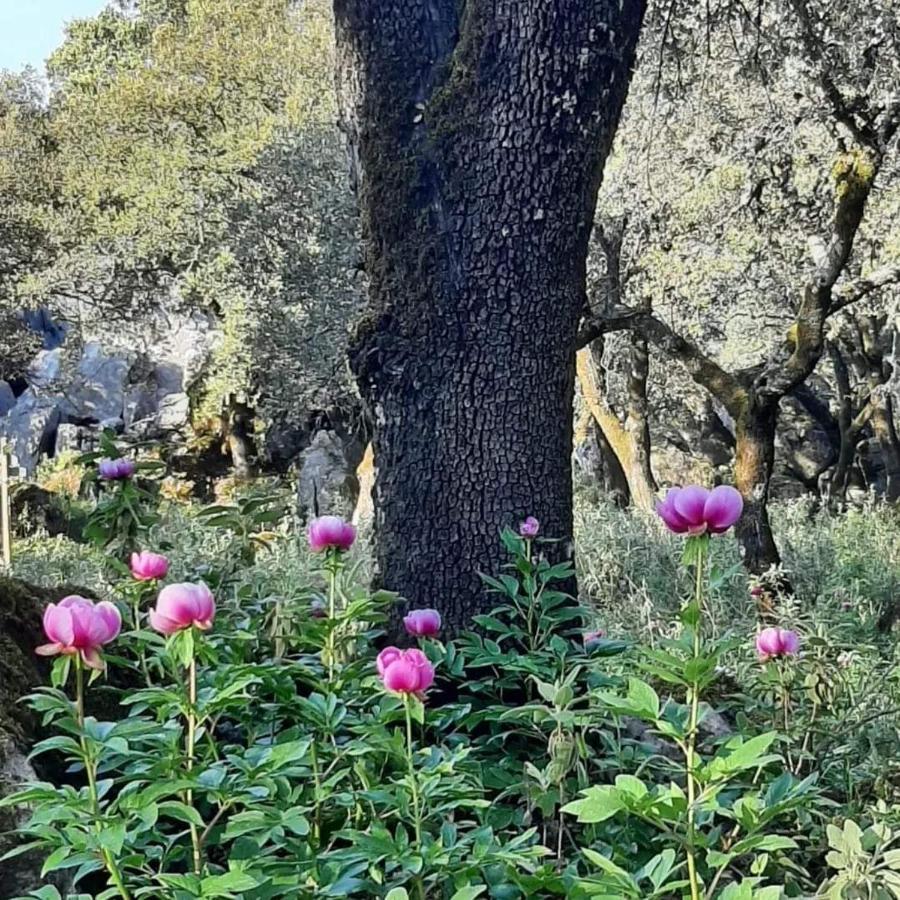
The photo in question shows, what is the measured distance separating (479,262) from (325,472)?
9.68 metres

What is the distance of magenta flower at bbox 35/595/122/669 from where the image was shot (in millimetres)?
1132

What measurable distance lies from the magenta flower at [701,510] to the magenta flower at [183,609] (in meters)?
0.61

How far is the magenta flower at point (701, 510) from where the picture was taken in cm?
127

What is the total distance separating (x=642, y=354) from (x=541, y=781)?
853cm

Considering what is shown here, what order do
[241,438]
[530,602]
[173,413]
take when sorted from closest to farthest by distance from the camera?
[530,602], [241,438], [173,413]

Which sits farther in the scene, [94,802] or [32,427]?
[32,427]

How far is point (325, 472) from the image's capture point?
11750 millimetres

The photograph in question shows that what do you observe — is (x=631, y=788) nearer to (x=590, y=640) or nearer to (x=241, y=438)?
(x=590, y=640)

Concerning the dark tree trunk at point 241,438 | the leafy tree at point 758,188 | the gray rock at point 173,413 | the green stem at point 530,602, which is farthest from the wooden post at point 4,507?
the gray rock at point 173,413

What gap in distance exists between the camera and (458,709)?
1.67m

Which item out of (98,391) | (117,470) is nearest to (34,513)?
(98,391)

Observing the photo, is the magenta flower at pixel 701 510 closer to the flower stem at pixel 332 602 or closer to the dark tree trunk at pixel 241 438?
the flower stem at pixel 332 602

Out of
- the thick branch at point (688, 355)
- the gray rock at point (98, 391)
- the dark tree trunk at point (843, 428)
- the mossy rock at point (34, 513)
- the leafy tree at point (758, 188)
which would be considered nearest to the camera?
the leafy tree at point (758, 188)

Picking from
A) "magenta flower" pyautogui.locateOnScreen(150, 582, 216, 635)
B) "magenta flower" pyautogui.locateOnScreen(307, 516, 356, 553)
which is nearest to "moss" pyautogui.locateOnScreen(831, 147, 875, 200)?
"magenta flower" pyautogui.locateOnScreen(307, 516, 356, 553)
